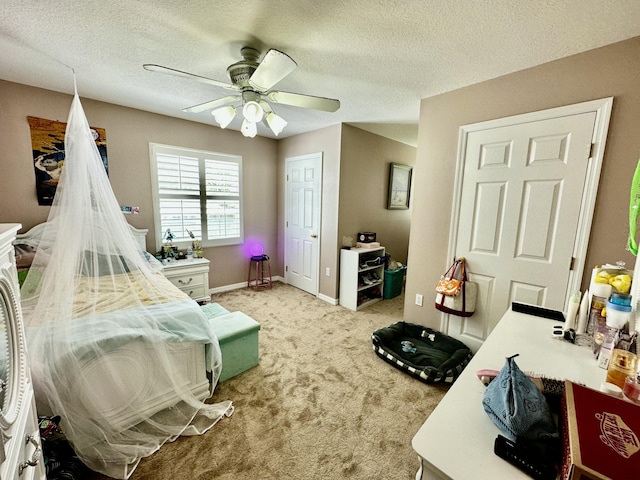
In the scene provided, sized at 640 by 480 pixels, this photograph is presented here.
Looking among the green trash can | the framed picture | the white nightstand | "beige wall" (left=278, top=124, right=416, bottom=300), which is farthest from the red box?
the framed picture

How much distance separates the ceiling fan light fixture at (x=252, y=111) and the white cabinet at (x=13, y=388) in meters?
1.32

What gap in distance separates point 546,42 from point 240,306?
151 inches

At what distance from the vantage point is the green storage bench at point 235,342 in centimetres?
203

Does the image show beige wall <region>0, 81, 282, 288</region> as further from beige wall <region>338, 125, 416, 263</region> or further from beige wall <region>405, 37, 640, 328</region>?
beige wall <region>405, 37, 640, 328</region>

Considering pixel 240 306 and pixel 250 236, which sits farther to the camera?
pixel 250 236

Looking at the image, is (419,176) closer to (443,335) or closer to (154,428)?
(443,335)

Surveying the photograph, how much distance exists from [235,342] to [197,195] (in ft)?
7.90

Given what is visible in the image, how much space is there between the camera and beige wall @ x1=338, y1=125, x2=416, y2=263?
3.55 meters

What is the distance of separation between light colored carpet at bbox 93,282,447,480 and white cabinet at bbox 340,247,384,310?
72 cm

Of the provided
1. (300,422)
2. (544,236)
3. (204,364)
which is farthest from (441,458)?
(544,236)

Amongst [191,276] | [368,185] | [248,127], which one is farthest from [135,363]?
[368,185]

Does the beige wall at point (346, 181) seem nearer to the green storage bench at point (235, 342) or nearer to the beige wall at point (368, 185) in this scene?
the beige wall at point (368, 185)

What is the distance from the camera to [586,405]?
69 centimetres

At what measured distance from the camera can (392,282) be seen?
3.93 meters
